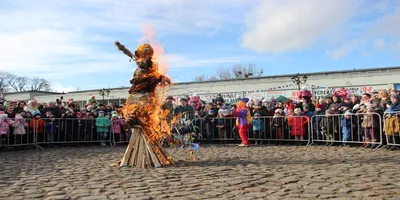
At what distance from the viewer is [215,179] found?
6.33m

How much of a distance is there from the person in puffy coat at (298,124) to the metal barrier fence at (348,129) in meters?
0.32

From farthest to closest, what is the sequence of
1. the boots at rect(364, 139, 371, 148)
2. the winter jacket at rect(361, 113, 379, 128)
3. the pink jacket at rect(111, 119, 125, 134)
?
the pink jacket at rect(111, 119, 125, 134) < the boots at rect(364, 139, 371, 148) < the winter jacket at rect(361, 113, 379, 128)

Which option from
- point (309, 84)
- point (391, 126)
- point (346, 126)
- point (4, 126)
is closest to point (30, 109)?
point (4, 126)

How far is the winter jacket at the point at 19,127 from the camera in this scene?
1252 cm

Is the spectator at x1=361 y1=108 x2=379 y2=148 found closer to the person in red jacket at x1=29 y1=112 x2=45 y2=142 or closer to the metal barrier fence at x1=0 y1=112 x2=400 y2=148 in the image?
the metal barrier fence at x1=0 y1=112 x2=400 y2=148

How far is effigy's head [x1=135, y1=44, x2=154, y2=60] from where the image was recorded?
805 cm

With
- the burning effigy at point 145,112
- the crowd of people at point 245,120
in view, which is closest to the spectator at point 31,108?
the crowd of people at point 245,120

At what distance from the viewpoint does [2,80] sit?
72.7 meters

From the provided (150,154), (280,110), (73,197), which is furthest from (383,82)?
(73,197)

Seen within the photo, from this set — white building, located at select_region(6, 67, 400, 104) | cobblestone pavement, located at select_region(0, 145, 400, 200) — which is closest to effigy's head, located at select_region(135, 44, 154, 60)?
cobblestone pavement, located at select_region(0, 145, 400, 200)

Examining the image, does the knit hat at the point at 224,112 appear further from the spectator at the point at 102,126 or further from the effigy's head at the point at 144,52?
the effigy's head at the point at 144,52

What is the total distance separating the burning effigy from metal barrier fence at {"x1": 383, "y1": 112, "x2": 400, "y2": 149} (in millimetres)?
6699

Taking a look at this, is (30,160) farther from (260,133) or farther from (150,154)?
(260,133)

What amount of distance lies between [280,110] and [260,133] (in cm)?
119
